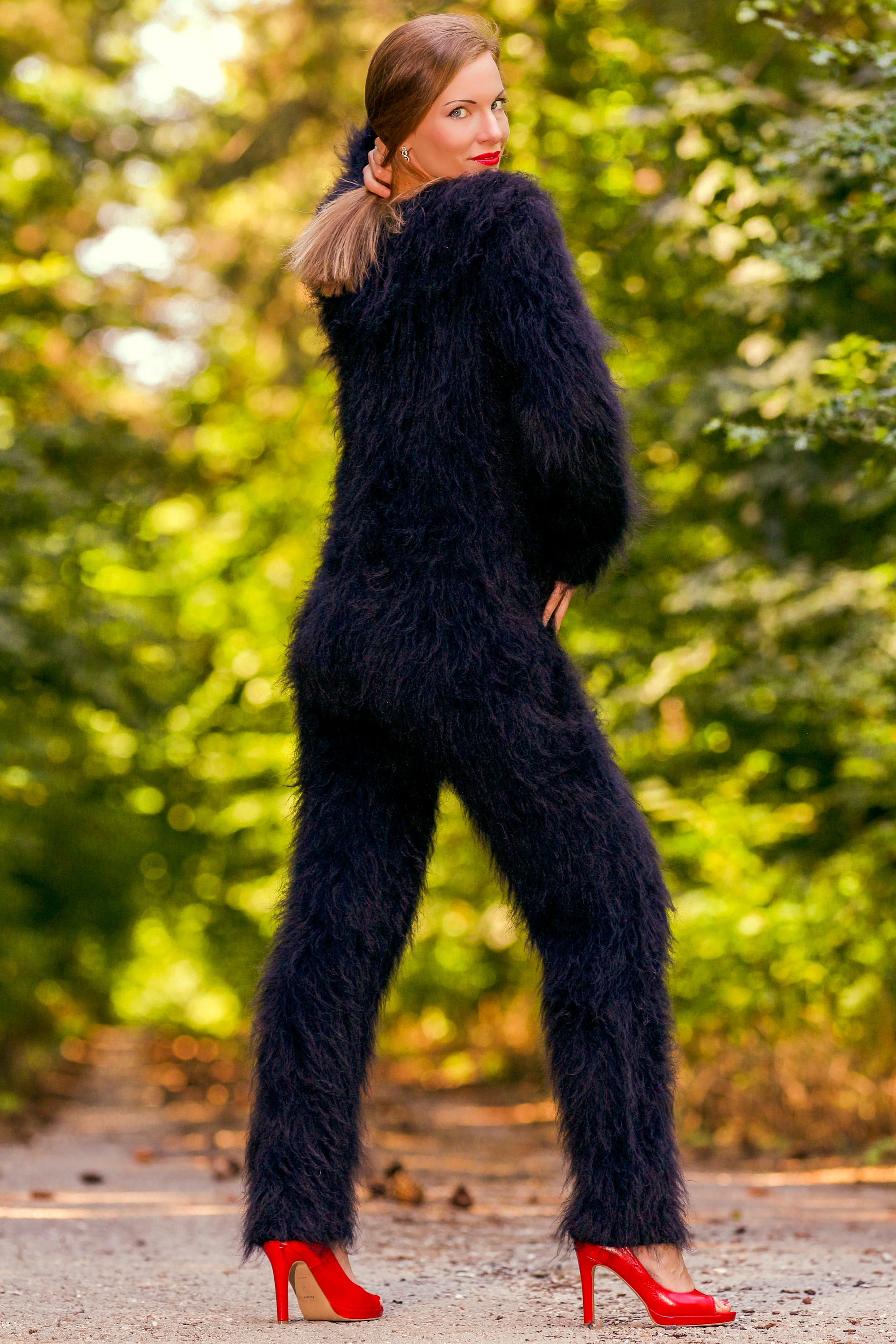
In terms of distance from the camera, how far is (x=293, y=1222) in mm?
2391

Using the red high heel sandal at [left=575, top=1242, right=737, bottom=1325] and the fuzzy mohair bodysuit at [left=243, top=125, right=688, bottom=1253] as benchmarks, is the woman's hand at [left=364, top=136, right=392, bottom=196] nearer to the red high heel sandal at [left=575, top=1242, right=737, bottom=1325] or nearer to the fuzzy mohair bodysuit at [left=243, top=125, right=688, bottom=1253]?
the fuzzy mohair bodysuit at [left=243, top=125, right=688, bottom=1253]

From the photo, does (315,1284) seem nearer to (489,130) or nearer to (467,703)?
(467,703)

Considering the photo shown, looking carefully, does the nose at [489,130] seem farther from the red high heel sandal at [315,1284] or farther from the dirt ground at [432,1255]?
the dirt ground at [432,1255]

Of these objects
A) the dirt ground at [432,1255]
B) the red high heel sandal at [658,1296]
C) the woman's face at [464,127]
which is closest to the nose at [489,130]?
the woman's face at [464,127]

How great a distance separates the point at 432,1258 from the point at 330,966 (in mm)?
1120

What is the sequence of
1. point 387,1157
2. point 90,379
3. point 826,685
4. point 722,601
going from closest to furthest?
point 826,685 → point 722,601 → point 387,1157 → point 90,379

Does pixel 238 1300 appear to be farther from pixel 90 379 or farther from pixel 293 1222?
pixel 90 379

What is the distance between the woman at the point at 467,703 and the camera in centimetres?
236

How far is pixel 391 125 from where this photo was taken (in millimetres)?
2600

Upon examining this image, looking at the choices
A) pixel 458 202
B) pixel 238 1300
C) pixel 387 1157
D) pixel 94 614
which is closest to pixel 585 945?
pixel 238 1300

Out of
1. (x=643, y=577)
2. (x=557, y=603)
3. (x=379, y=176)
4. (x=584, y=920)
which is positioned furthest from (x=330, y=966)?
(x=643, y=577)

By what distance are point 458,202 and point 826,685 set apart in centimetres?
280

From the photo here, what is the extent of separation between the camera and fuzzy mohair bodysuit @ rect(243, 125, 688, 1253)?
2361 mm

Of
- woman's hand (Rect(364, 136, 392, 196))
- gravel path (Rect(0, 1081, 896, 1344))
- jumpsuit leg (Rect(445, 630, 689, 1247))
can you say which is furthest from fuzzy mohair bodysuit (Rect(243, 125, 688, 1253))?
gravel path (Rect(0, 1081, 896, 1344))
